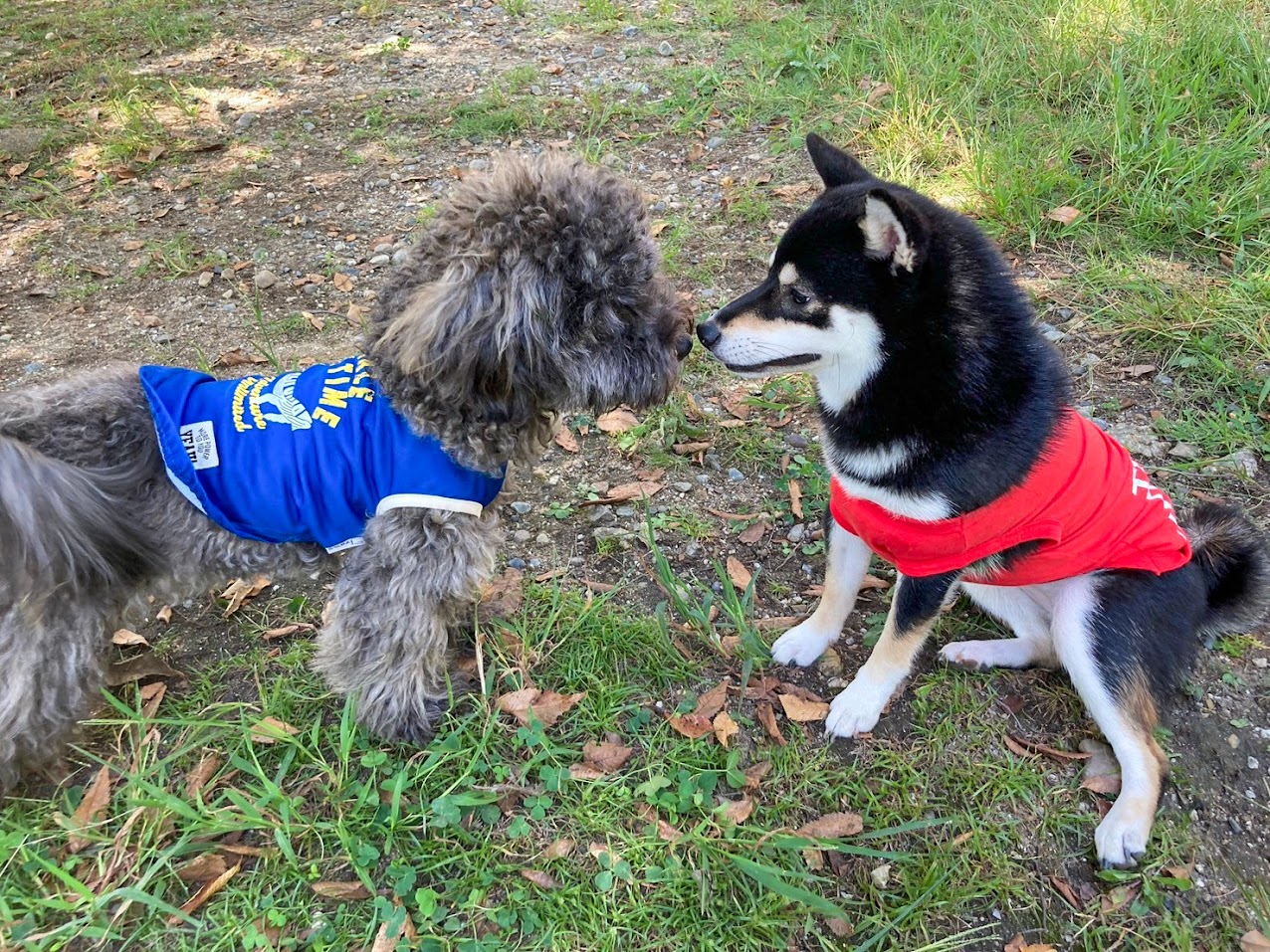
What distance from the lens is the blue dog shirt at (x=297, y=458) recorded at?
2.51m

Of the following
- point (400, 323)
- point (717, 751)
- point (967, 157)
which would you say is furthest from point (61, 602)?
point (967, 157)

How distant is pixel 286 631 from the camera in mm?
3156

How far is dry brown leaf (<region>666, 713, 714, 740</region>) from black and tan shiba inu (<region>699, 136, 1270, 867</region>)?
0.44 m

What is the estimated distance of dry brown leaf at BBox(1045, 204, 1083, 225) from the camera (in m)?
4.52

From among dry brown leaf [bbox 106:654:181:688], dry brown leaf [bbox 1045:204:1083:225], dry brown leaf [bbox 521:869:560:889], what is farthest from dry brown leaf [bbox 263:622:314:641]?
dry brown leaf [bbox 1045:204:1083:225]

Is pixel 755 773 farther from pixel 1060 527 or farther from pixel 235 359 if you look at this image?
pixel 235 359

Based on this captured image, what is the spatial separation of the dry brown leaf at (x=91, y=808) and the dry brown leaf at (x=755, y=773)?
2089mm

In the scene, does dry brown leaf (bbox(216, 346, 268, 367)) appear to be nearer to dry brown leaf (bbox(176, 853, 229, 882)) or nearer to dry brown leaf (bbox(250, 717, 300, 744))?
dry brown leaf (bbox(250, 717, 300, 744))

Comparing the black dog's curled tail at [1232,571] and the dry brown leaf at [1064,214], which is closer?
the black dog's curled tail at [1232,571]

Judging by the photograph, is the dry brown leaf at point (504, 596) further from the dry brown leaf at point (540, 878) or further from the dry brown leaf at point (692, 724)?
the dry brown leaf at point (540, 878)

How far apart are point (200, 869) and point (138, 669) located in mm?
965

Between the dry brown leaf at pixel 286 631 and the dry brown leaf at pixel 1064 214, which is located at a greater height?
the dry brown leaf at pixel 1064 214

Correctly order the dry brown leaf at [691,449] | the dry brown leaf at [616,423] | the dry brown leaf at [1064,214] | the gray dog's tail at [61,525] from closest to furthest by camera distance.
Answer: the gray dog's tail at [61,525], the dry brown leaf at [691,449], the dry brown leaf at [616,423], the dry brown leaf at [1064,214]

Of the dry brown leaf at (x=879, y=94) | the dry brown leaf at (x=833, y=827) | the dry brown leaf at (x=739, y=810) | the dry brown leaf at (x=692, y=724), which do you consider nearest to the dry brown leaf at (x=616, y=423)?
the dry brown leaf at (x=692, y=724)
